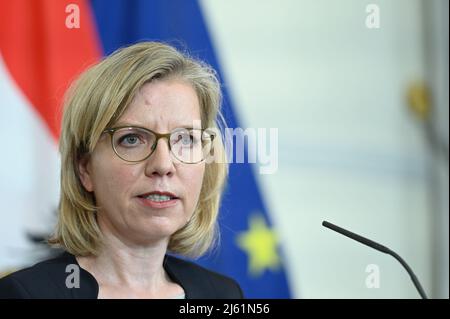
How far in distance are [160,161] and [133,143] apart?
5 cm

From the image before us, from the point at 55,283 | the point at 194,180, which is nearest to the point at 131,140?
the point at 194,180

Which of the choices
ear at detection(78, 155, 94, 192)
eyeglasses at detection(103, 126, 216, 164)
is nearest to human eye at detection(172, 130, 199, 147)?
eyeglasses at detection(103, 126, 216, 164)

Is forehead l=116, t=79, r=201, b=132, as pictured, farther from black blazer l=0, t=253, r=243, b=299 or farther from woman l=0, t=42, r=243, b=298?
black blazer l=0, t=253, r=243, b=299

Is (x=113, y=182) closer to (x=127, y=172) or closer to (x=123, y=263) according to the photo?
(x=127, y=172)

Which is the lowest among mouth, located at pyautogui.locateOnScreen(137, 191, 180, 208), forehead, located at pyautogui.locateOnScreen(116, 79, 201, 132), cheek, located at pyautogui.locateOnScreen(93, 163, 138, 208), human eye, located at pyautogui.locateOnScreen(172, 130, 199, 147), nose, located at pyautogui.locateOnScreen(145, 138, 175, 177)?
mouth, located at pyautogui.locateOnScreen(137, 191, 180, 208)

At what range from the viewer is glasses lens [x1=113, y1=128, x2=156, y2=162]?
1091 millimetres

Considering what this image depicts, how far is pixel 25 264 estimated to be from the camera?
1395 millimetres

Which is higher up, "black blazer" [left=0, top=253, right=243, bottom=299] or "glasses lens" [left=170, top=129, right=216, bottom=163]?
"glasses lens" [left=170, top=129, right=216, bottom=163]

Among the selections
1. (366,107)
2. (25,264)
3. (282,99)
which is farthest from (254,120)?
(25,264)

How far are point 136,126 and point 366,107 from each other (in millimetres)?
634

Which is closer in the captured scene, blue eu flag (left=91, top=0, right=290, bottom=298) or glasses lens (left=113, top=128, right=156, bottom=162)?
glasses lens (left=113, top=128, right=156, bottom=162)

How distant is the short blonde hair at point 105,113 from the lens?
1085 mm

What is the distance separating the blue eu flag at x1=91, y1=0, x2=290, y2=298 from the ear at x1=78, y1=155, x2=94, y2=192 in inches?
12.9
